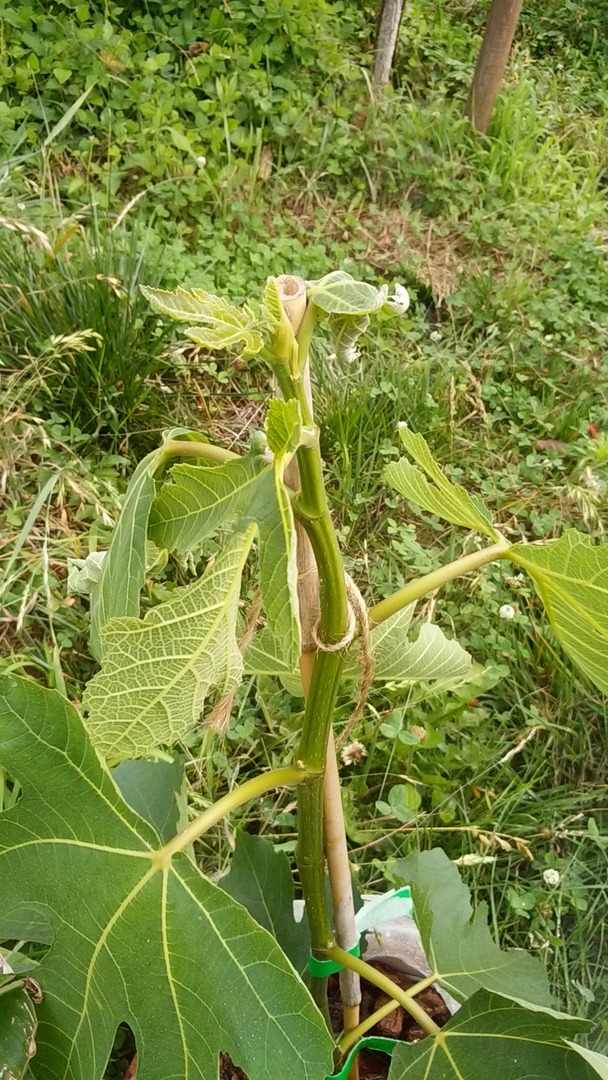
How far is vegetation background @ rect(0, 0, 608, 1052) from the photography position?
5.24ft

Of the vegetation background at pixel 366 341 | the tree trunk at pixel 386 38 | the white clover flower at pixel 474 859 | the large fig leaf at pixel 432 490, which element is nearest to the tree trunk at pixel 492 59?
the vegetation background at pixel 366 341

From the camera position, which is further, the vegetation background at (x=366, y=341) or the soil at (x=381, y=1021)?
Result: the vegetation background at (x=366, y=341)

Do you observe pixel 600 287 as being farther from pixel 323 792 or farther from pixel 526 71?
pixel 323 792

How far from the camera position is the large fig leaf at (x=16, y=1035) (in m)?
0.60

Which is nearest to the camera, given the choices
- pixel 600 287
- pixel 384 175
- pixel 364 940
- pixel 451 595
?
pixel 364 940

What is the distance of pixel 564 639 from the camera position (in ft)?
2.19

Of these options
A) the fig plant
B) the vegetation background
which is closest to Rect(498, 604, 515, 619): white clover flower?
the vegetation background

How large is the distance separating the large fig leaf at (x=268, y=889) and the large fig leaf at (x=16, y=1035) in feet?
0.89

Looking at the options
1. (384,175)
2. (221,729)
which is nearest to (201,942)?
(221,729)

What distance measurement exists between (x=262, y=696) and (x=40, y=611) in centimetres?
50

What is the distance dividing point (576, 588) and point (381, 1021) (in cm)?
66

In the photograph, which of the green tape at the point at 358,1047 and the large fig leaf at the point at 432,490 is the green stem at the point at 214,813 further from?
the green tape at the point at 358,1047

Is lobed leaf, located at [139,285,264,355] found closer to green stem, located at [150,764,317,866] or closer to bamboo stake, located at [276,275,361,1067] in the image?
bamboo stake, located at [276,275,361,1067]

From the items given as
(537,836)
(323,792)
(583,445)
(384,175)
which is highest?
(384,175)
